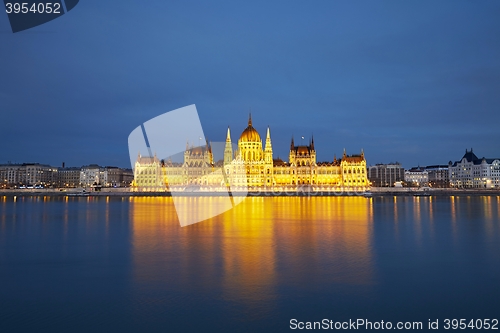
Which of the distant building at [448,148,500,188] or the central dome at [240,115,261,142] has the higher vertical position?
the central dome at [240,115,261,142]

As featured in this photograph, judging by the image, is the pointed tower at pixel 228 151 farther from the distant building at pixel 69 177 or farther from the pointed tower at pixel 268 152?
the distant building at pixel 69 177

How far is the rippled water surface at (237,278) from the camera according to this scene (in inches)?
477

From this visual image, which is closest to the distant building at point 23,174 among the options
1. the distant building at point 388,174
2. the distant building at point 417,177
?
the distant building at point 388,174

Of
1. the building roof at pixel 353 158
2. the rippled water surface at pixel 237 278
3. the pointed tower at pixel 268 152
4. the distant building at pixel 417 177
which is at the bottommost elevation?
the rippled water surface at pixel 237 278

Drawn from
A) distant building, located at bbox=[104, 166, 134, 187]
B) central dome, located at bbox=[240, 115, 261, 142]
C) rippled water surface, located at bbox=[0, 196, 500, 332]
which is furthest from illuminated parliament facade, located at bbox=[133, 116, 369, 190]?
rippled water surface, located at bbox=[0, 196, 500, 332]

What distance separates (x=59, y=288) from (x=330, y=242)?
14.2 meters

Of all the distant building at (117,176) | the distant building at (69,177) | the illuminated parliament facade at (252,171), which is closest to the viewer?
the illuminated parliament facade at (252,171)

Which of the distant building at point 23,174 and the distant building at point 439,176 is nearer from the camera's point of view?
the distant building at point 439,176

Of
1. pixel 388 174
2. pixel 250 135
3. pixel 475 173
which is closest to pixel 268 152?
pixel 250 135

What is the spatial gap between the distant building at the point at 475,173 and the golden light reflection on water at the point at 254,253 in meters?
97.7

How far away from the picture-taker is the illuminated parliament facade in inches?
4237

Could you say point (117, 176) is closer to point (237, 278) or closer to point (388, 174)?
point (388, 174)

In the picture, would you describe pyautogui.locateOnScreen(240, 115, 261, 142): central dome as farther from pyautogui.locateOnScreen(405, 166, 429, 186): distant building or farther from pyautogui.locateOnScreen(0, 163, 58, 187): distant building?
pyautogui.locateOnScreen(0, 163, 58, 187): distant building

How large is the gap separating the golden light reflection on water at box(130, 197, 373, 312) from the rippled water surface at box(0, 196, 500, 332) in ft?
0.19
